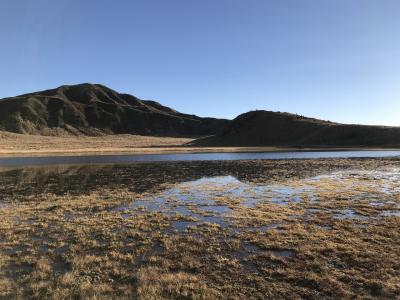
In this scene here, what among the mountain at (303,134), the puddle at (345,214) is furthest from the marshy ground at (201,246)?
the mountain at (303,134)

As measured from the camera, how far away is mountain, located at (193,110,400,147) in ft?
454

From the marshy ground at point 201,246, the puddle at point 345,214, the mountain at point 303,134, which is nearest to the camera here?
the marshy ground at point 201,246

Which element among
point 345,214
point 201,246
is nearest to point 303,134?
point 345,214

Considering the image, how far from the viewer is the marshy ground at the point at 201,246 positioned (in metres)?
10.5

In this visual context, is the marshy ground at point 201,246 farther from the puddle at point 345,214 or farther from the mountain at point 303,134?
the mountain at point 303,134

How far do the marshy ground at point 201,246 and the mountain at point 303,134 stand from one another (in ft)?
392

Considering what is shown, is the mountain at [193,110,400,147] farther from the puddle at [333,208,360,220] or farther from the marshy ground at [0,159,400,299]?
the marshy ground at [0,159,400,299]

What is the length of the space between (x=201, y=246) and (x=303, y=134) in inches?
6424

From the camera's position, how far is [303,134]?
169125mm

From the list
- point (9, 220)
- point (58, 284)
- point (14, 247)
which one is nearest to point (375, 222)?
point (58, 284)

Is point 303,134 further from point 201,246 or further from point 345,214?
point 201,246

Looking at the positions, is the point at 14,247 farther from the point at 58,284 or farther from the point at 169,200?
the point at 169,200

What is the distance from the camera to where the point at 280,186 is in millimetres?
33031

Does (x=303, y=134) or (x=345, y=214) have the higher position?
(x=303, y=134)
